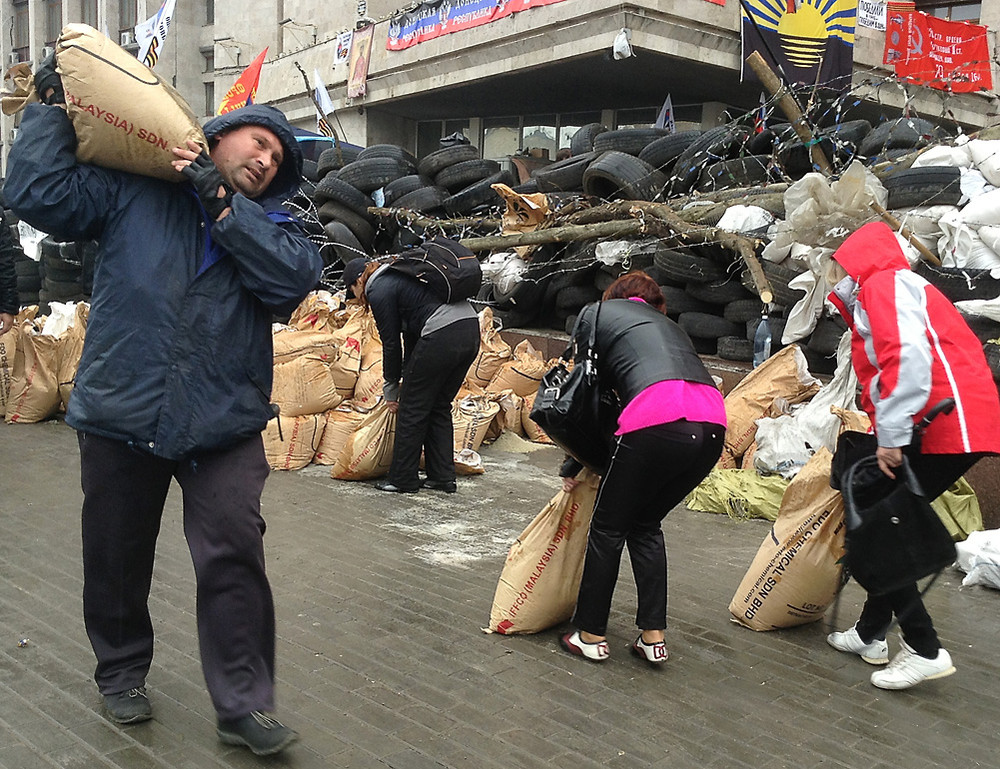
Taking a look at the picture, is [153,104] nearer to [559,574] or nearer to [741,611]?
[559,574]

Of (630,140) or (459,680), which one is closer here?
(459,680)

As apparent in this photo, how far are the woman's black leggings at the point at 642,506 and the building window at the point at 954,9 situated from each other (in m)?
19.0

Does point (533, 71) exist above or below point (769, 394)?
above

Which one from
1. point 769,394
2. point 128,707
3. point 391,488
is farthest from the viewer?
point 769,394

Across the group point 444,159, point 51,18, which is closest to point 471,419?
point 444,159

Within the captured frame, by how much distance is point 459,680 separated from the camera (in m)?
3.53

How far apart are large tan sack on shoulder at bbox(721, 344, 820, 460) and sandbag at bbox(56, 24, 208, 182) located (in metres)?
5.05

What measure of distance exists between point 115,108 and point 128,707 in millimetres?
1873

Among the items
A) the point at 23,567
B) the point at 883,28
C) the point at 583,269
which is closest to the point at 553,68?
the point at 883,28

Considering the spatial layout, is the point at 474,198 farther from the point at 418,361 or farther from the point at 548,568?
the point at 548,568

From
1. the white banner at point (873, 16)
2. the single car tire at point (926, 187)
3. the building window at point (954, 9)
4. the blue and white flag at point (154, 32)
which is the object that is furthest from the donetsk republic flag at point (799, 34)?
the blue and white flag at point (154, 32)

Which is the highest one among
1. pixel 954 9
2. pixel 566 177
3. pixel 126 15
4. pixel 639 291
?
pixel 126 15

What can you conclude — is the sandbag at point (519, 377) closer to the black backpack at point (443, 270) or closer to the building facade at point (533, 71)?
the black backpack at point (443, 270)

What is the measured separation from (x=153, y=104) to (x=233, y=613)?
1528mm
